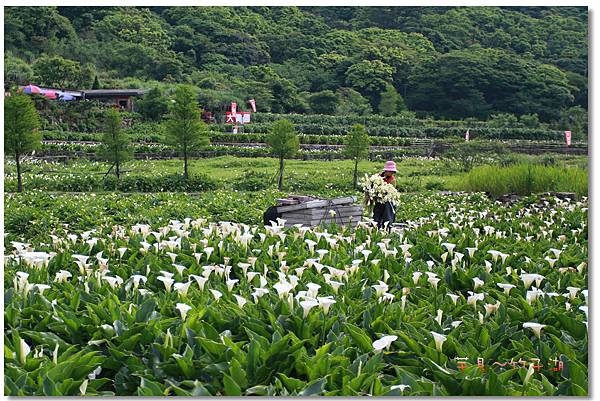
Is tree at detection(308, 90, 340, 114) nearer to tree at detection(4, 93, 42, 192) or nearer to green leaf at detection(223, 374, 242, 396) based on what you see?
tree at detection(4, 93, 42, 192)

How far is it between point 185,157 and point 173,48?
2.81 m

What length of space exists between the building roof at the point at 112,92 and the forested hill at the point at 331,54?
0.24 m

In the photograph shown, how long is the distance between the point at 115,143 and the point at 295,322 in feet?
25.8

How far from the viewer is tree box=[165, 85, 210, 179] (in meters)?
9.85

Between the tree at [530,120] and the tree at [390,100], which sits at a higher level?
the tree at [390,100]

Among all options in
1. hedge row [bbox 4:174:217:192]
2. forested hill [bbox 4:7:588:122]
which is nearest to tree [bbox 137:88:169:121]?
forested hill [bbox 4:7:588:122]

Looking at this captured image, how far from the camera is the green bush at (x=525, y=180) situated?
8883 millimetres

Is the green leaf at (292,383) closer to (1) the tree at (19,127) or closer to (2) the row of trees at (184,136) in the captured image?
(1) the tree at (19,127)

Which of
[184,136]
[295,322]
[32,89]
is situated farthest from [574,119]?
[32,89]

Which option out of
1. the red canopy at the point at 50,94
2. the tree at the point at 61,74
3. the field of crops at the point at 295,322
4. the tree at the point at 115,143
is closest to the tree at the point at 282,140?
the tree at the point at 115,143

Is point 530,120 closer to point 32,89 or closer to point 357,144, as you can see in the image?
point 357,144

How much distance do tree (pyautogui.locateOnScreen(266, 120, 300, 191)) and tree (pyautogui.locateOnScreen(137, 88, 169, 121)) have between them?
5.24 ft

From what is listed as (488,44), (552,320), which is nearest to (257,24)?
(488,44)

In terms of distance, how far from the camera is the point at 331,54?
8344 mm
